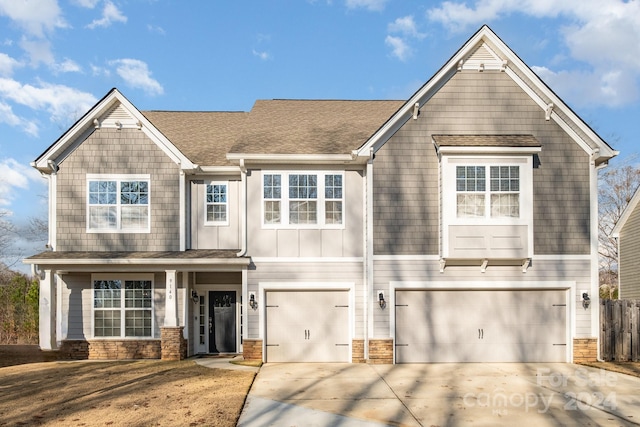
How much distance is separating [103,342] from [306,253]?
630 cm

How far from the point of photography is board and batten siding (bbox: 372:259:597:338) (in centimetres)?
1605

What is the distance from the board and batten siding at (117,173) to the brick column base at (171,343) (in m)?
2.28

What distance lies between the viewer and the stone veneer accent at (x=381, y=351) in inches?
625

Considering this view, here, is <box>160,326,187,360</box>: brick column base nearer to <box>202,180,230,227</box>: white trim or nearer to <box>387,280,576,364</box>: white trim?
<box>202,180,230,227</box>: white trim

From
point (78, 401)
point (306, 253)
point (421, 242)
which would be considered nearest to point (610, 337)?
point (421, 242)

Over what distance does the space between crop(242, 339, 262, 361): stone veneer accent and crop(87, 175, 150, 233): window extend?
169 inches

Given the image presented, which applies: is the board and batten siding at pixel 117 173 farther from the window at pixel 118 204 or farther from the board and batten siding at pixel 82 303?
the board and batten siding at pixel 82 303

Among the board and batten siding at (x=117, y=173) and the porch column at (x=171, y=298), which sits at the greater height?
the board and batten siding at (x=117, y=173)

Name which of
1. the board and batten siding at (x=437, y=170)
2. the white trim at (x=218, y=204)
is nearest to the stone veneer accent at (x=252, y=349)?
the white trim at (x=218, y=204)

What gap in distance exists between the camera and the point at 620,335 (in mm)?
16328

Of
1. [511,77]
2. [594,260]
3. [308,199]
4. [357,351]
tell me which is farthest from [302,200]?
[594,260]

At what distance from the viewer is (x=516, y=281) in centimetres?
1612

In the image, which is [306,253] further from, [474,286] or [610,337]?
[610,337]

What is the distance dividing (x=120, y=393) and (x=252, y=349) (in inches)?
191
